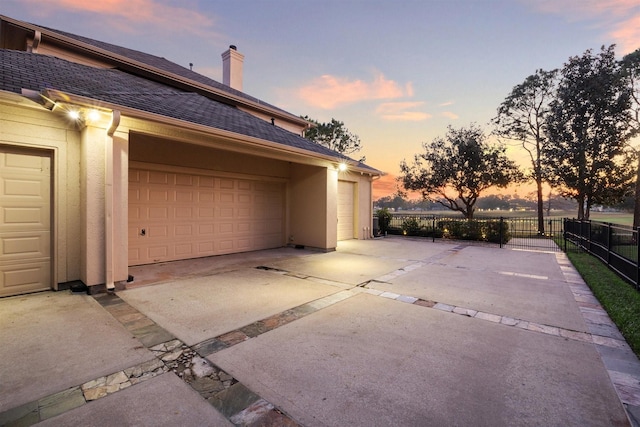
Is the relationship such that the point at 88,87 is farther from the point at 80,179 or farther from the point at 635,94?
the point at 635,94

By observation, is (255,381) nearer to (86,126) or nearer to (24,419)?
(24,419)

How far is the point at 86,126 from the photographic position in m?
4.48

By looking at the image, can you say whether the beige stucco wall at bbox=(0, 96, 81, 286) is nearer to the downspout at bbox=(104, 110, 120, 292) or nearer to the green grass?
the downspout at bbox=(104, 110, 120, 292)

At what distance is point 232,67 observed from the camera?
1348cm

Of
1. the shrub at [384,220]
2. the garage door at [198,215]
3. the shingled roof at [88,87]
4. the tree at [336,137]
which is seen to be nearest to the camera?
the shingled roof at [88,87]

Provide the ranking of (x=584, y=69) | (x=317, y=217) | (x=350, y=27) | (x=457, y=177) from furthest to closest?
(x=457, y=177) < (x=584, y=69) < (x=350, y=27) < (x=317, y=217)

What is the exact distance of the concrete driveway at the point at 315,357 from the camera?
196cm

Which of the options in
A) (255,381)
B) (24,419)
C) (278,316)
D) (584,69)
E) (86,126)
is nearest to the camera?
(24,419)

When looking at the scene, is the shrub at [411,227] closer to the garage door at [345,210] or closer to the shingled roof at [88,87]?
the garage door at [345,210]

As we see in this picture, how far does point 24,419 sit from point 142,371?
706 mm

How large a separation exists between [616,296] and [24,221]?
9506 millimetres

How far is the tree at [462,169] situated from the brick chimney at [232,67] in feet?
39.8

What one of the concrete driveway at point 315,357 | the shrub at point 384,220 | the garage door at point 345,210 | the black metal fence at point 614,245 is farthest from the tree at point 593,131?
the concrete driveway at point 315,357

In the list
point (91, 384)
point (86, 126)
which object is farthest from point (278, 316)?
point (86, 126)
